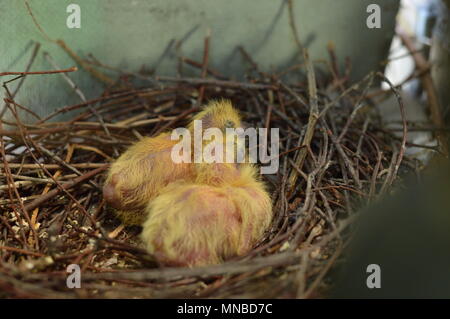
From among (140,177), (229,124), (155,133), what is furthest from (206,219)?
(155,133)

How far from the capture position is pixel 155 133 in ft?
5.18

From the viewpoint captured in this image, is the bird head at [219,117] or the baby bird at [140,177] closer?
the baby bird at [140,177]

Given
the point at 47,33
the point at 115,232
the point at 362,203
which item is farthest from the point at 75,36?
the point at 362,203

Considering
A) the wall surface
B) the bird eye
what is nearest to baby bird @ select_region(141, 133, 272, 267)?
the bird eye

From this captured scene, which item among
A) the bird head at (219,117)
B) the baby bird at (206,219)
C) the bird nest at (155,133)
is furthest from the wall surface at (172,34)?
the baby bird at (206,219)

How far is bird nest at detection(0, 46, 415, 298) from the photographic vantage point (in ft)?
3.42

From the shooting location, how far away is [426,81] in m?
2.06

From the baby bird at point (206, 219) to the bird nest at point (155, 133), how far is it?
4cm

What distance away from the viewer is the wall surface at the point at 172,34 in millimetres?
1566

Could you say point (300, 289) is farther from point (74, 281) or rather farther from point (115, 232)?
point (115, 232)

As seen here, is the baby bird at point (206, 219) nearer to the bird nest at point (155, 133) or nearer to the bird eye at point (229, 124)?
the bird nest at point (155, 133)

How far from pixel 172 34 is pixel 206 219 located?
85cm

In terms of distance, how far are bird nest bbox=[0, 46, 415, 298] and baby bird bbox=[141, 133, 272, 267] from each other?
41 mm

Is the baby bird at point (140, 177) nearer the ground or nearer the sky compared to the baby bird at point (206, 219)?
nearer the sky
